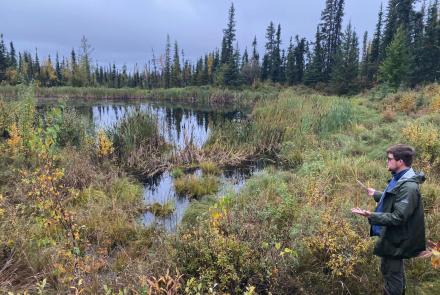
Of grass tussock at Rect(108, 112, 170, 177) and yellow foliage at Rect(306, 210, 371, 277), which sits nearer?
yellow foliage at Rect(306, 210, 371, 277)

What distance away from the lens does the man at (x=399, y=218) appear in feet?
9.77

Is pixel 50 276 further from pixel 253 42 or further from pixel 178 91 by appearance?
pixel 253 42

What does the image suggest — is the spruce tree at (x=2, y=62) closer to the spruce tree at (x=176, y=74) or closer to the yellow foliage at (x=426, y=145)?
the spruce tree at (x=176, y=74)

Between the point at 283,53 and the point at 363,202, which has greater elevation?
the point at 283,53

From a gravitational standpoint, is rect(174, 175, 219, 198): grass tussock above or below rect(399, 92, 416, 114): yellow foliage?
below

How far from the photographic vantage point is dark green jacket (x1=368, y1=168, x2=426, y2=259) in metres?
2.97

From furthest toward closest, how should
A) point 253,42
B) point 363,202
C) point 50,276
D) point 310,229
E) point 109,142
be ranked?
point 253,42 < point 109,142 < point 363,202 < point 310,229 < point 50,276

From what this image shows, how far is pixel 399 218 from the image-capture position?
2.95 meters

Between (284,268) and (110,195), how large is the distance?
476cm

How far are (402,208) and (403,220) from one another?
107mm

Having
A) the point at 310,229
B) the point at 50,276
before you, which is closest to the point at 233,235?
the point at 310,229

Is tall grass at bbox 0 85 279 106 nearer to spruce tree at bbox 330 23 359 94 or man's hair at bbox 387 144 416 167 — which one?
spruce tree at bbox 330 23 359 94

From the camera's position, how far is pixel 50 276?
3.68 meters

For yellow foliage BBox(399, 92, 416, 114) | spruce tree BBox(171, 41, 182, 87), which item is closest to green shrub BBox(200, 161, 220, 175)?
yellow foliage BBox(399, 92, 416, 114)
